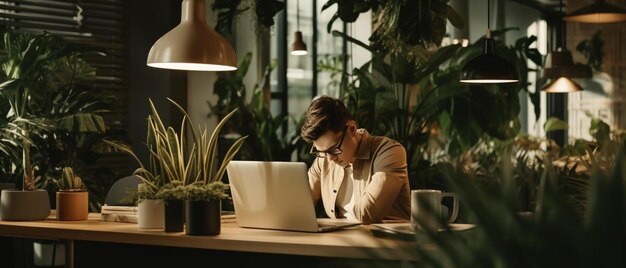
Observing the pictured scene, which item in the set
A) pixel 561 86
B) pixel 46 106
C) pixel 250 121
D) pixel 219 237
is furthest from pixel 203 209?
pixel 561 86

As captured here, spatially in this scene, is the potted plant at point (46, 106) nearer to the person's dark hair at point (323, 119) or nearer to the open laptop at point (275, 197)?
the person's dark hair at point (323, 119)

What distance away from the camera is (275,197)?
3287 mm

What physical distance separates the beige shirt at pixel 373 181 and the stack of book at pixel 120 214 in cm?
88

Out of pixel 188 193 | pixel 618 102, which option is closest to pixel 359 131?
pixel 188 193

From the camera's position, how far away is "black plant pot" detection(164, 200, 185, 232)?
10.8 feet

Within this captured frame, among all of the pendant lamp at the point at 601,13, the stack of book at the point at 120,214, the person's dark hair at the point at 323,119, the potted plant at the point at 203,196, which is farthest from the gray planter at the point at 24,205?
the pendant lamp at the point at 601,13

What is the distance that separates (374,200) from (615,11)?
3367 millimetres

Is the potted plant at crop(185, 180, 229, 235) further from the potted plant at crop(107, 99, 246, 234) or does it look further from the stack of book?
the stack of book

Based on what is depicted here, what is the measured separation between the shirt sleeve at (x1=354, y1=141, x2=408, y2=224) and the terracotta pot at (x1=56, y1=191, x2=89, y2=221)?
115 centimetres

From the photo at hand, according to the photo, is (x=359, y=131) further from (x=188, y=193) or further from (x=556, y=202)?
(x=556, y=202)

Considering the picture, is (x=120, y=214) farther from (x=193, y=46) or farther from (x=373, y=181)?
(x=373, y=181)

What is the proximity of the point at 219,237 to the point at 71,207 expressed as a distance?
39.8 inches

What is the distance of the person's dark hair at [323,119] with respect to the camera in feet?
12.9

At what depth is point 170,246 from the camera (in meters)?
3.24
